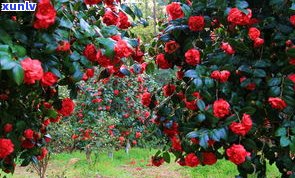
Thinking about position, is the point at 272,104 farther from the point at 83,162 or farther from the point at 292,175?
the point at 83,162

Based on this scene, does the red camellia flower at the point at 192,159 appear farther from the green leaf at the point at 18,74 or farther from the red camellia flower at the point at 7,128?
the green leaf at the point at 18,74

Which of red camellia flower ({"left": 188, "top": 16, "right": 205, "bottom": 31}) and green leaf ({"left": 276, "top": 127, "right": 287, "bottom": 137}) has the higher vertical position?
red camellia flower ({"left": 188, "top": 16, "right": 205, "bottom": 31})

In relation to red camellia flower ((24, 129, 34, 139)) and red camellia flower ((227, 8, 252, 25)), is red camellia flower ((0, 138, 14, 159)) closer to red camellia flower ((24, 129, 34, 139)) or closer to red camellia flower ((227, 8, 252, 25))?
red camellia flower ((24, 129, 34, 139))

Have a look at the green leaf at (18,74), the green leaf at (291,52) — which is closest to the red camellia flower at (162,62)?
the green leaf at (291,52)

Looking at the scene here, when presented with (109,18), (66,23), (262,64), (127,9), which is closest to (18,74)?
(66,23)

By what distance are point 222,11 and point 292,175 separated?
0.88 m

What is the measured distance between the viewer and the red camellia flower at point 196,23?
7.05ft

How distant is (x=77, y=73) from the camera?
1.64 m

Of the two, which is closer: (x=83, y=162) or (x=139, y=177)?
(x=139, y=177)

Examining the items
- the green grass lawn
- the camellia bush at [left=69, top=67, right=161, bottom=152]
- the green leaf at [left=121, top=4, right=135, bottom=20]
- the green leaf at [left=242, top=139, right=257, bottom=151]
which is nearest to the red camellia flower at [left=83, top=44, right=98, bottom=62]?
the green leaf at [left=121, top=4, right=135, bottom=20]

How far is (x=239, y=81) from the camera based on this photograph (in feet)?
7.02

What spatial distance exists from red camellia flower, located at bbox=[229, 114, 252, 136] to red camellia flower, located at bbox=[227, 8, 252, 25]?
457mm

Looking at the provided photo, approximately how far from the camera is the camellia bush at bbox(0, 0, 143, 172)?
1319 millimetres

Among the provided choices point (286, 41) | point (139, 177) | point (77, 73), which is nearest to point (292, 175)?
point (286, 41)
